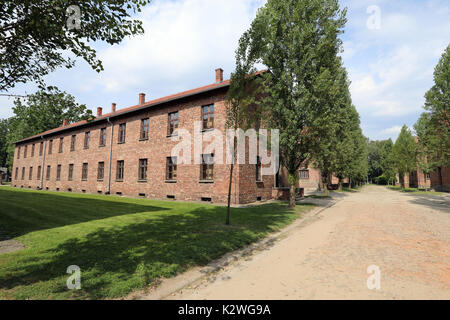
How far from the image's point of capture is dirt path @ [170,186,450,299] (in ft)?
11.0

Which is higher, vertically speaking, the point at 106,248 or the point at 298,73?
the point at 298,73

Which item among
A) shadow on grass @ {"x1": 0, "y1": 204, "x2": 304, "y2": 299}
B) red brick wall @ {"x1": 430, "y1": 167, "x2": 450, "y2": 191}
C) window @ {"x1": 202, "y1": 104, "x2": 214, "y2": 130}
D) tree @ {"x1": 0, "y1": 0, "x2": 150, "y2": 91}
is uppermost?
window @ {"x1": 202, "y1": 104, "x2": 214, "y2": 130}

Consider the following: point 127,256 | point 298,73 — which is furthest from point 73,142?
point 127,256

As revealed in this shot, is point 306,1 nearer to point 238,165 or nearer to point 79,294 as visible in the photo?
point 238,165

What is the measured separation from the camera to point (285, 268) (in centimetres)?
437

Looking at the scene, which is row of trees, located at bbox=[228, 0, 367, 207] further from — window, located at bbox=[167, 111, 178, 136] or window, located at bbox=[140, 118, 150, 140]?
window, located at bbox=[140, 118, 150, 140]

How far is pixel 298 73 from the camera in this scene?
13.0 meters

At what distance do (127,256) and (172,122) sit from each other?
1348 centimetres

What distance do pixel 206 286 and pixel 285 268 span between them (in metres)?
1.63

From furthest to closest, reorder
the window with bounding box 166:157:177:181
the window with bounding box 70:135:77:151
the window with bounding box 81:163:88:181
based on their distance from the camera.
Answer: the window with bounding box 70:135:77:151 < the window with bounding box 81:163:88:181 < the window with bounding box 166:157:177:181

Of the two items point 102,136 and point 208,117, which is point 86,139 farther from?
point 208,117

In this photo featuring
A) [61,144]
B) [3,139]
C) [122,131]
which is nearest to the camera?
[122,131]

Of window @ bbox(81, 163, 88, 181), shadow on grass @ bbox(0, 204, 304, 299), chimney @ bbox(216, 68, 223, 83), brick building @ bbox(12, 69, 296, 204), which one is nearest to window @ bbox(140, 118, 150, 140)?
brick building @ bbox(12, 69, 296, 204)
